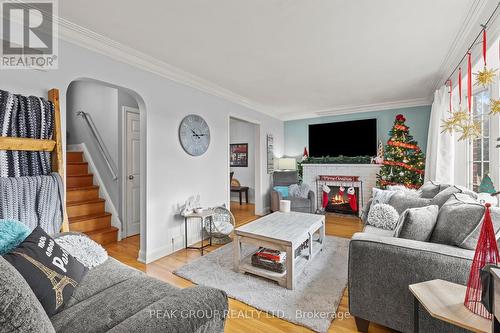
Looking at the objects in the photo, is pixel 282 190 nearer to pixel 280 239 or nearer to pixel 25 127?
pixel 280 239

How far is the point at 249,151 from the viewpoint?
261 inches

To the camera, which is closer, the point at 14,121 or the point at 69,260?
the point at 69,260

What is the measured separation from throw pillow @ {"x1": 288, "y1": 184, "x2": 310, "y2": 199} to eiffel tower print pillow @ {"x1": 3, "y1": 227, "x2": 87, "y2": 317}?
13.4 ft

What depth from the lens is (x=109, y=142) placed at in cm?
380

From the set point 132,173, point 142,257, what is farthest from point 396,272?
point 132,173

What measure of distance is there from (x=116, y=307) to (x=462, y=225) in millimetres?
1982

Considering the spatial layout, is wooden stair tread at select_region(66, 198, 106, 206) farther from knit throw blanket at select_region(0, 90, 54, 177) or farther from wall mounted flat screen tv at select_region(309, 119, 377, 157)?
wall mounted flat screen tv at select_region(309, 119, 377, 157)

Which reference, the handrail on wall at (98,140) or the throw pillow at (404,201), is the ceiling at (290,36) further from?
the handrail on wall at (98,140)

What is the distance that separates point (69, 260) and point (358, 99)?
4.87 meters

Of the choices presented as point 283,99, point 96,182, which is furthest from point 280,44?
point 96,182

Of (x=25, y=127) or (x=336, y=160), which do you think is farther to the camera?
(x=336, y=160)

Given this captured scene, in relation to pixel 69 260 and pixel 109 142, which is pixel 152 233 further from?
pixel 109 142

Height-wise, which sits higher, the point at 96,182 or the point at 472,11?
the point at 472,11

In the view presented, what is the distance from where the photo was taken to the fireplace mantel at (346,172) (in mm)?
4918
